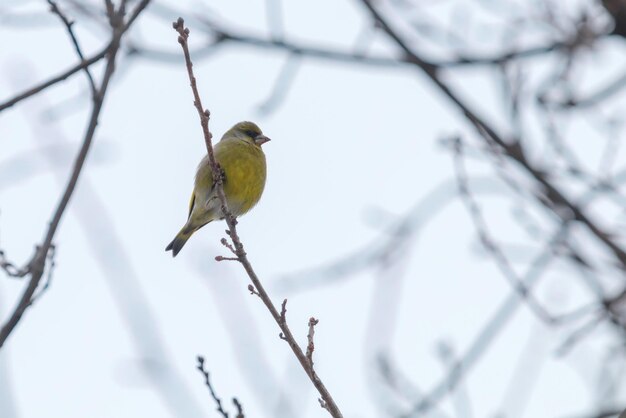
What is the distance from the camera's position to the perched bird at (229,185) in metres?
6.20

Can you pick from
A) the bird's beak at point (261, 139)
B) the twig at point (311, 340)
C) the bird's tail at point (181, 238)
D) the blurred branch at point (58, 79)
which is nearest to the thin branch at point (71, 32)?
the blurred branch at point (58, 79)

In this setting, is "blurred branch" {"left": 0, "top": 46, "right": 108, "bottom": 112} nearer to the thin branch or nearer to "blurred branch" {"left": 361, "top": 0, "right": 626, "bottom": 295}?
the thin branch

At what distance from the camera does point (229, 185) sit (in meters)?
6.20

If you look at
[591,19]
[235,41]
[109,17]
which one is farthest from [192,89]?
[591,19]

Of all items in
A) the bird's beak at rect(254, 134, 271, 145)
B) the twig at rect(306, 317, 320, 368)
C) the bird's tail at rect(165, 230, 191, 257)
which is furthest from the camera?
the bird's beak at rect(254, 134, 271, 145)

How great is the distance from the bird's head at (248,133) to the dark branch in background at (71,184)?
3.52 metres

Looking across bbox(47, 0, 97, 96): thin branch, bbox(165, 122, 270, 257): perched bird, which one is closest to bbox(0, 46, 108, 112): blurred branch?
bbox(47, 0, 97, 96): thin branch

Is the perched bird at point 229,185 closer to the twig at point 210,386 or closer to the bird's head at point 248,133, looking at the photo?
the bird's head at point 248,133

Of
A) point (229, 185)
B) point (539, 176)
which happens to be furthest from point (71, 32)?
point (229, 185)

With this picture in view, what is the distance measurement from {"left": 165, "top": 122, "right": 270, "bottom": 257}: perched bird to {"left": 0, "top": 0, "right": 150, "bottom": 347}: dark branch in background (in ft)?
9.32

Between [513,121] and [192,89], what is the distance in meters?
1.39

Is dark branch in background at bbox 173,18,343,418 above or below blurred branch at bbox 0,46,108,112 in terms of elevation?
below

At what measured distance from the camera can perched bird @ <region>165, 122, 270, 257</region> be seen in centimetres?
620

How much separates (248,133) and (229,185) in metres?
0.91
